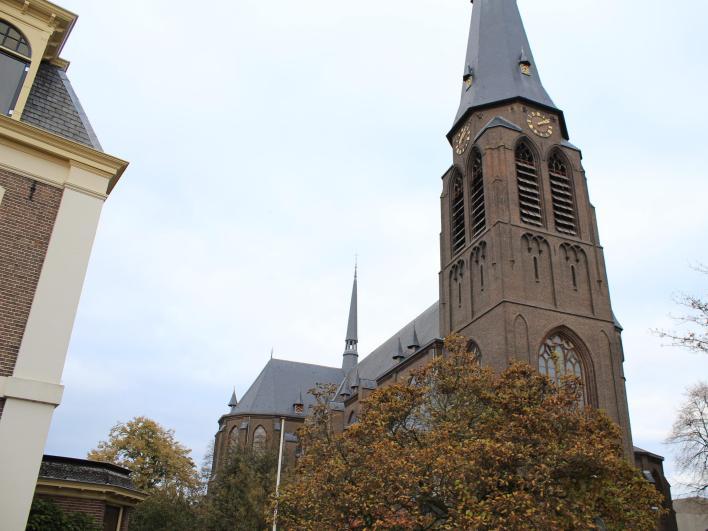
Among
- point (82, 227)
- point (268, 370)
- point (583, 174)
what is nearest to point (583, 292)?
point (583, 174)

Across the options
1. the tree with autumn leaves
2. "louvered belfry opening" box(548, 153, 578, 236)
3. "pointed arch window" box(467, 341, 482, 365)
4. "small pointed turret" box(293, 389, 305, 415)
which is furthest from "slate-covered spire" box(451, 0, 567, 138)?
"small pointed turret" box(293, 389, 305, 415)

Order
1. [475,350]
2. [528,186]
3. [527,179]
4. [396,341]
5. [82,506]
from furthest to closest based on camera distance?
1. [396,341]
2. [527,179]
3. [528,186]
4. [475,350]
5. [82,506]

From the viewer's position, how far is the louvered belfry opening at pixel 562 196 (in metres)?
32.9

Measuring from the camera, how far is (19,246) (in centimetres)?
979

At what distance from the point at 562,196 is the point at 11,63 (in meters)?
28.9

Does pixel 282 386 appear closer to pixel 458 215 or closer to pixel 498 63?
pixel 458 215

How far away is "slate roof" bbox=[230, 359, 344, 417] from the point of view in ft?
178

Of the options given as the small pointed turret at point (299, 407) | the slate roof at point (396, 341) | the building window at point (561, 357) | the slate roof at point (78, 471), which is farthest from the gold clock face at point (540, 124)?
the small pointed turret at point (299, 407)

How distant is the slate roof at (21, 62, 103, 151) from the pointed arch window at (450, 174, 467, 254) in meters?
25.2

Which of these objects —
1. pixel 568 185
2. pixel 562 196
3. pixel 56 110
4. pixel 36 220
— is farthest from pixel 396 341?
pixel 36 220

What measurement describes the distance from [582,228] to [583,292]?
3.95 metres

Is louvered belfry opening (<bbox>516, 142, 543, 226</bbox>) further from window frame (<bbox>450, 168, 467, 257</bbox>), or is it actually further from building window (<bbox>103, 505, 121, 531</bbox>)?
building window (<bbox>103, 505, 121, 531</bbox>)

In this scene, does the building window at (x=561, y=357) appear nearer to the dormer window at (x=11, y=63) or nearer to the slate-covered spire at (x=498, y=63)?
the slate-covered spire at (x=498, y=63)

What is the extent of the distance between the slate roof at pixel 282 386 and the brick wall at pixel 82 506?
39.5m
